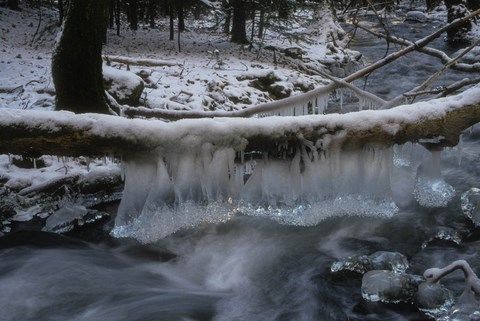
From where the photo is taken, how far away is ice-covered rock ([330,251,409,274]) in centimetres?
301

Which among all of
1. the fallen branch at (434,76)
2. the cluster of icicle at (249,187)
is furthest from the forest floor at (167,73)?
the fallen branch at (434,76)

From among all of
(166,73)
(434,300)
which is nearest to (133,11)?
(166,73)

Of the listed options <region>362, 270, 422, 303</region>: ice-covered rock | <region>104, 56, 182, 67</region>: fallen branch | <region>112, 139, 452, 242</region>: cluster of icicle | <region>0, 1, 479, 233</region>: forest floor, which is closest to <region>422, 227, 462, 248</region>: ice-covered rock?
<region>112, 139, 452, 242</region>: cluster of icicle

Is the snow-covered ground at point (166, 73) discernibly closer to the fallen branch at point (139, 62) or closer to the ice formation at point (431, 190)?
the fallen branch at point (139, 62)

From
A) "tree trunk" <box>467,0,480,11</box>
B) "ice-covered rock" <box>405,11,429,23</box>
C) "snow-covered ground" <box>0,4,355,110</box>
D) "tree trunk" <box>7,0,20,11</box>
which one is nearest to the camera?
"snow-covered ground" <box>0,4,355,110</box>

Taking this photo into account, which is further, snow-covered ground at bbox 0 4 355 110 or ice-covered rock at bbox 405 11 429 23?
ice-covered rock at bbox 405 11 429 23

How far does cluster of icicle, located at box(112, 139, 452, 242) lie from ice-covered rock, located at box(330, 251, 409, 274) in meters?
0.55

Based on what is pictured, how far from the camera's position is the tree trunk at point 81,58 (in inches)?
177

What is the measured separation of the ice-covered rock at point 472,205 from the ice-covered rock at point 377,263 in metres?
1.10

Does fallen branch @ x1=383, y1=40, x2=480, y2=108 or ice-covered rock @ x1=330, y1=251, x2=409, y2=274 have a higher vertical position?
fallen branch @ x1=383, y1=40, x2=480, y2=108

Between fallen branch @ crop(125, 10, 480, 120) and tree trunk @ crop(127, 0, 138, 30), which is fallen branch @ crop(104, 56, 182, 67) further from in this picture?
tree trunk @ crop(127, 0, 138, 30)

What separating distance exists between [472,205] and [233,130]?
8.03 feet

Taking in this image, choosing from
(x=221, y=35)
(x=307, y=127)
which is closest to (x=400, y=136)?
(x=307, y=127)

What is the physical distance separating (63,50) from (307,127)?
299 centimetres
